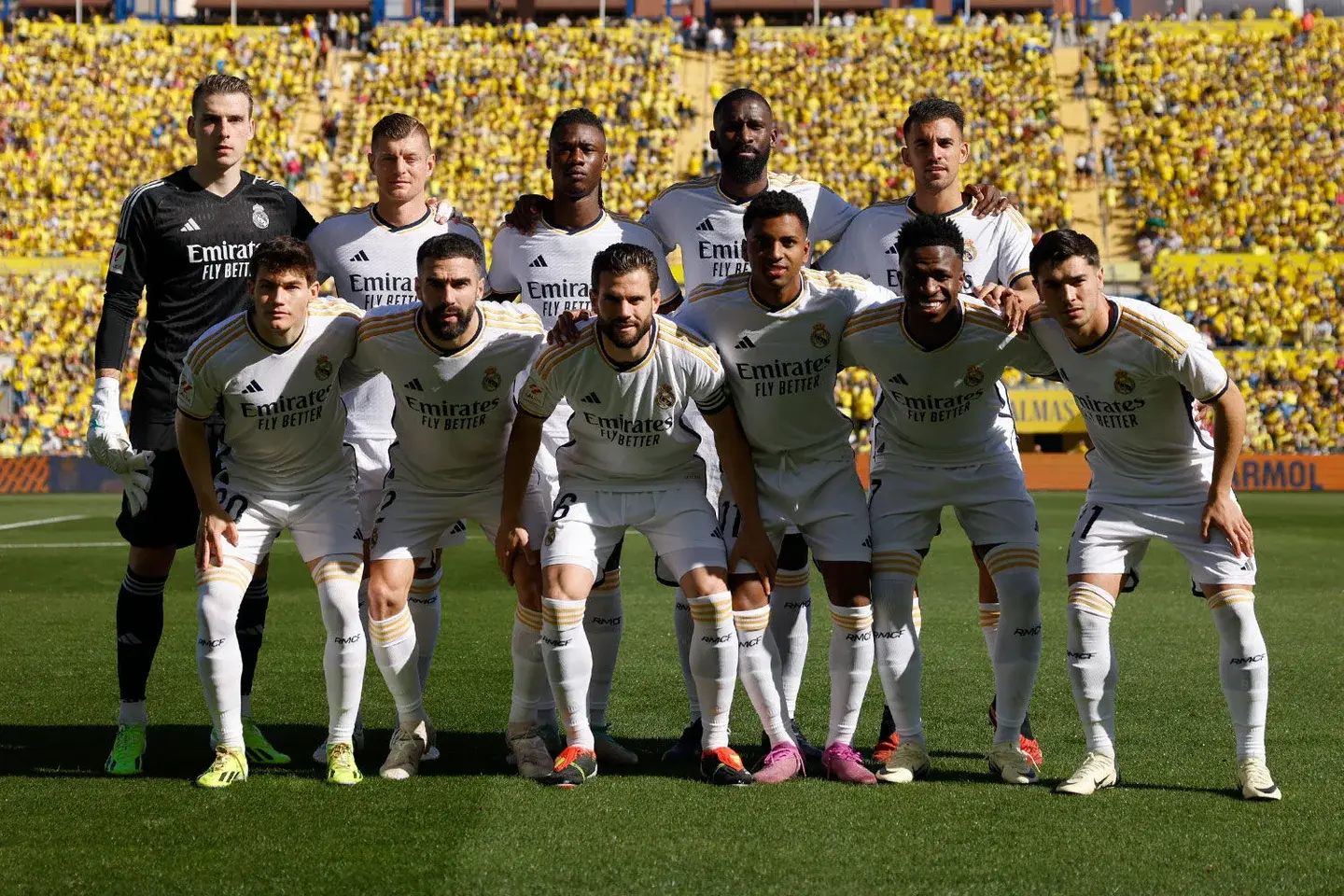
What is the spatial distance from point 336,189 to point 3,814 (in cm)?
2752

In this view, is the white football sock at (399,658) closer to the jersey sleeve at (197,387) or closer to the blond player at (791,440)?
the jersey sleeve at (197,387)

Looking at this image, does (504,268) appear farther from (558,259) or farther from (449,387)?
(449,387)

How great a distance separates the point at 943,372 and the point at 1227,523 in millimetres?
1206

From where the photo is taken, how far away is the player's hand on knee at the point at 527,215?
253 inches

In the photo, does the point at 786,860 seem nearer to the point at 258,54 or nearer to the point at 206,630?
the point at 206,630

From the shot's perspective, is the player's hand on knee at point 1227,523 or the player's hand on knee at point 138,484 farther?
the player's hand on knee at point 138,484

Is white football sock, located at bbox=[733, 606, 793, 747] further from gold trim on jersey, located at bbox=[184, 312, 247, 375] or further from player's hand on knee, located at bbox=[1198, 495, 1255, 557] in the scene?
gold trim on jersey, located at bbox=[184, 312, 247, 375]

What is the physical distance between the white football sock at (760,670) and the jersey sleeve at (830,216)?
6.61 feet

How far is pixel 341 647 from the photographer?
17.9ft

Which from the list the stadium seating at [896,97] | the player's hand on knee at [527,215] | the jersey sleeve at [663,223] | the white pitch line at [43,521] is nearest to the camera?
the player's hand on knee at [527,215]

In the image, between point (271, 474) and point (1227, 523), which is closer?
point (1227, 523)

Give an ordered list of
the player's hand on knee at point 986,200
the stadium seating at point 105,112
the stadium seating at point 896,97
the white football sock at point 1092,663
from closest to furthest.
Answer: the white football sock at point 1092,663
the player's hand on knee at point 986,200
the stadium seating at point 105,112
the stadium seating at point 896,97

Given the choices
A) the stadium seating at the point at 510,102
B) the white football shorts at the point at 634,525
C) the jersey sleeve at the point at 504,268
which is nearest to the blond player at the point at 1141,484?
the white football shorts at the point at 634,525

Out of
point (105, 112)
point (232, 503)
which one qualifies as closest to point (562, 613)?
point (232, 503)
